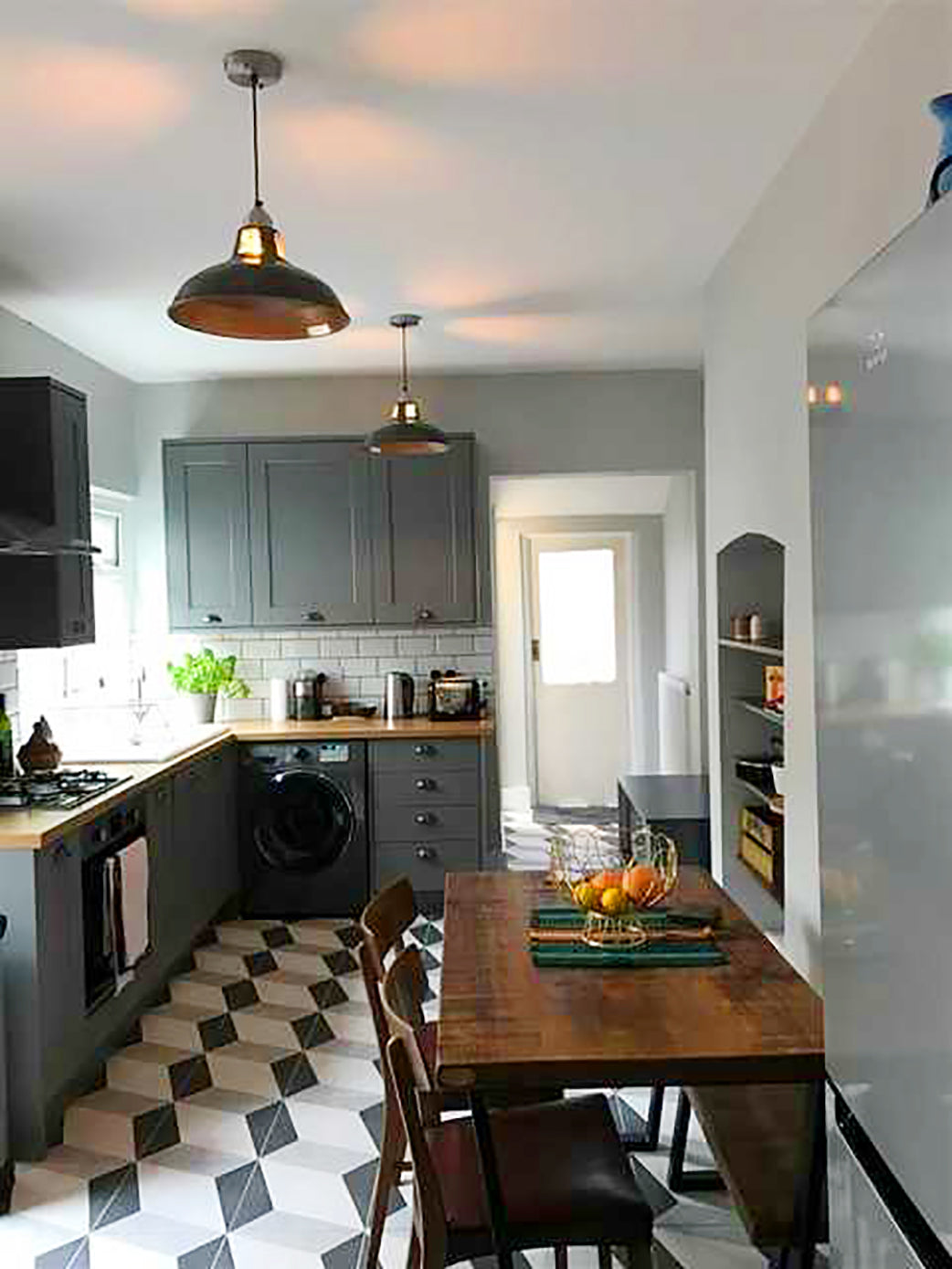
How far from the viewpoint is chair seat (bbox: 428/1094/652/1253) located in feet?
6.72

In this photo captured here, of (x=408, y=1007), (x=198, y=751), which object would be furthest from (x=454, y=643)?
(x=408, y=1007)

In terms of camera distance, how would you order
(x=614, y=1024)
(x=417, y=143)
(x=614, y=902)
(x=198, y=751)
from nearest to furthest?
(x=614, y=1024)
(x=614, y=902)
(x=417, y=143)
(x=198, y=751)

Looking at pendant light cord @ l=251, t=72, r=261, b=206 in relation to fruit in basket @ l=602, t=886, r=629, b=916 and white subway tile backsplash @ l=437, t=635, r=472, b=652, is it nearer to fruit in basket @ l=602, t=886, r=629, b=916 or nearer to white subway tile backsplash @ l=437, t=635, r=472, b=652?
fruit in basket @ l=602, t=886, r=629, b=916

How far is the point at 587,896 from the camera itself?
8.61 ft

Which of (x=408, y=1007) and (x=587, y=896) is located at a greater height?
(x=587, y=896)

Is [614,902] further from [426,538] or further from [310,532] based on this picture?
[310,532]

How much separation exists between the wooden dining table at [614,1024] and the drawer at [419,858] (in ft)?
9.57

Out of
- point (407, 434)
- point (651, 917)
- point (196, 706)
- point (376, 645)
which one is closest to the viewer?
point (651, 917)

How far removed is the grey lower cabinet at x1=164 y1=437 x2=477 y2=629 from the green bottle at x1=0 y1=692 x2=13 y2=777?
1823 millimetres

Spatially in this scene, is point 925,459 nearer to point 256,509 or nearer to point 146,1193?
point 146,1193

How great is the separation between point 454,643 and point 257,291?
13.1ft

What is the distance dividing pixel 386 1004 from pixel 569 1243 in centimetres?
53

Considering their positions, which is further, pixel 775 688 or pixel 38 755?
pixel 38 755

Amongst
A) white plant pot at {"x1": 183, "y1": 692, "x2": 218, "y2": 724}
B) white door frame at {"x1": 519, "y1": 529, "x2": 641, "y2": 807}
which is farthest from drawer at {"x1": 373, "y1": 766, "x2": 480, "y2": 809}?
white door frame at {"x1": 519, "y1": 529, "x2": 641, "y2": 807}
